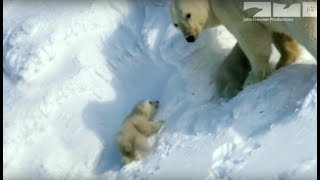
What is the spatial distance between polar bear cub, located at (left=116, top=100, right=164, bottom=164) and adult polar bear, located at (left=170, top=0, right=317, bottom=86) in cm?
58

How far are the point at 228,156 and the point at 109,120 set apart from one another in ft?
4.66

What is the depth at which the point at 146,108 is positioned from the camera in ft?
17.3

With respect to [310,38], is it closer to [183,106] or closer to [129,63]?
[183,106]

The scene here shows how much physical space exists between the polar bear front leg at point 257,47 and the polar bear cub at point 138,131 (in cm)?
73

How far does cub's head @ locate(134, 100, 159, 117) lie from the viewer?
5262 millimetres

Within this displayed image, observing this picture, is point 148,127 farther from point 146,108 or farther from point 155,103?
point 155,103

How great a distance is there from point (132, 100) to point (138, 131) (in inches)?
20.4

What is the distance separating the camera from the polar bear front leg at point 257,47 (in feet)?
16.2

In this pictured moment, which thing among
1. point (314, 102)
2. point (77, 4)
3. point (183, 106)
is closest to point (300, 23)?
point (314, 102)

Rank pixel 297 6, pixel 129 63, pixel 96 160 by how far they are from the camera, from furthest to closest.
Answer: pixel 129 63, pixel 96 160, pixel 297 6

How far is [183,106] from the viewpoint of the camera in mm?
5289

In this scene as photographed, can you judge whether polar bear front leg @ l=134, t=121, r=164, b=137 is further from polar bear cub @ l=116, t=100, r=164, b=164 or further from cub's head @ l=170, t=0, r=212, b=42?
cub's head @ l=170, t=0, r=212, b=42

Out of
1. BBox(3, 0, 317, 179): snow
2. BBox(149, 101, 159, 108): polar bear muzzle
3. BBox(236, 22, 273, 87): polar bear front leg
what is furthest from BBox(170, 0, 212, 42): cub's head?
BBox(149, 101, 159, 108): polar bear muzzle

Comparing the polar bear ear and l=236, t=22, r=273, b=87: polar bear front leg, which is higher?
l=236, t=22, r=273, b=87: polar bear front leg
